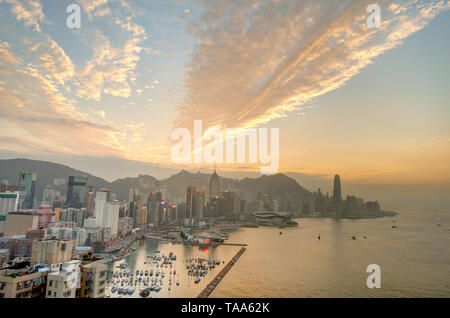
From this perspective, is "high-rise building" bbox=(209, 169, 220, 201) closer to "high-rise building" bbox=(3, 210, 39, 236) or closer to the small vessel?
"high-rise building" bbox=(3, 210, 39, 236)

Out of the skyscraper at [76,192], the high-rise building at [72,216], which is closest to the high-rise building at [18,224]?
the high-rise building at [72,216]

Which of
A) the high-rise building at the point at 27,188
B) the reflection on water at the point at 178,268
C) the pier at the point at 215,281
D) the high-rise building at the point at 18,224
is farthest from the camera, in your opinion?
the high-rise building at the point at 27,188

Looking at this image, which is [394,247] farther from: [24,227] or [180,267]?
[24,227]

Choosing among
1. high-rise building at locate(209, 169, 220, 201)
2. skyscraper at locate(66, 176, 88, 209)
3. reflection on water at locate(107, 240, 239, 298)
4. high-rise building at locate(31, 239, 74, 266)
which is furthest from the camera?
high-rise building at locate(209, 169, 220, 201)

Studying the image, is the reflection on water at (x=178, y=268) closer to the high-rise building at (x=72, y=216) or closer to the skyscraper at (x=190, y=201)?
the high-rise building at (x=72, y=216)

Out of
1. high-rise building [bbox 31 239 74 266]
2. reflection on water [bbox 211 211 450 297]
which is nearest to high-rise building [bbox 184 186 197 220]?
reflection on water [bbox 211 211 450 297]
